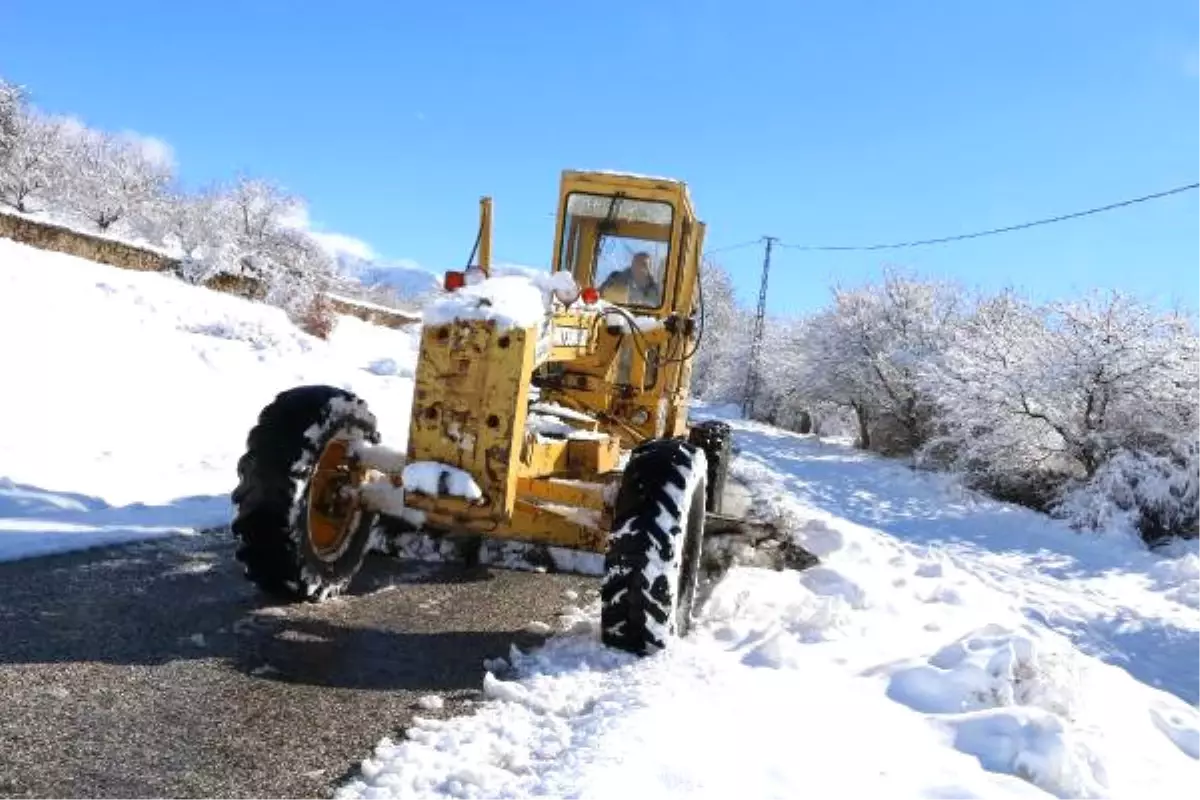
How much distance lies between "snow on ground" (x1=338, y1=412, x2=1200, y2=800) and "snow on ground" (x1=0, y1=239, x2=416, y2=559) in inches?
128

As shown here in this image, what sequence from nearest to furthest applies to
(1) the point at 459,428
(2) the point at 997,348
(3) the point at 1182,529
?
(1) the point at 459,428, (3) the point at 1182,529, (2) the point at 997,348

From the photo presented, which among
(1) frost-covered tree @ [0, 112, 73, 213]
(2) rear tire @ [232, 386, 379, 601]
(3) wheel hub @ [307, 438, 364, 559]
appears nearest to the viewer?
(2) rear tire @ [232, 386, 379, 601]

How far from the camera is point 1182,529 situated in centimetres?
1489

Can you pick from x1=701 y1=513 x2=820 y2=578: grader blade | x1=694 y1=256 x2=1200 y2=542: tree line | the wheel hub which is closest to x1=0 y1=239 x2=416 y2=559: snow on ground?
the wheel hub

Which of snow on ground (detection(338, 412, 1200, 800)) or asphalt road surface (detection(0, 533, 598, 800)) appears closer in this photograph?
asphalt road surface (detection(0, 533, 598, 800))

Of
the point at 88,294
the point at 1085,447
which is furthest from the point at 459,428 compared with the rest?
the point at 1085,447

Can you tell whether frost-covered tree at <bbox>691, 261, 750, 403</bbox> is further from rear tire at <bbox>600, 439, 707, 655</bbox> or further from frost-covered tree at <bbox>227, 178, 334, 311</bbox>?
rear tire at <bbox>600, 439, 707, 655</bbox>

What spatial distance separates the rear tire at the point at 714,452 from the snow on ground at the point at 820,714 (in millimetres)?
1393

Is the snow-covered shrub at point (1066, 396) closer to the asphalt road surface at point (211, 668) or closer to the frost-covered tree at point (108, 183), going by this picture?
the asphalt road surface at point (211, 668)

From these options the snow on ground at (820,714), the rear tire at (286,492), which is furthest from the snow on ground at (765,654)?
the rear tire at (286,492)

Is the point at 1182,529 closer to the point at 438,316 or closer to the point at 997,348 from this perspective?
the point at 997,348

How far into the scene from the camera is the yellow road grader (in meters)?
4.34

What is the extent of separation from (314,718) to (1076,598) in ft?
31.4

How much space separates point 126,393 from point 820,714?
9892 mm
